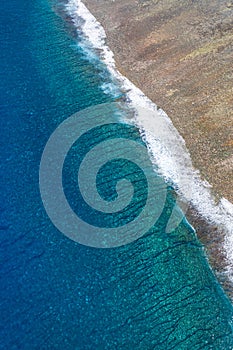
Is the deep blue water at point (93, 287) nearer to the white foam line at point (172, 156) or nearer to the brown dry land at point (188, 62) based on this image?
the white foam line at point (172, 156)

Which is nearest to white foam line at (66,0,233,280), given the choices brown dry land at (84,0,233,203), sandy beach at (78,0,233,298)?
sandy beach at (78,0,233,298)

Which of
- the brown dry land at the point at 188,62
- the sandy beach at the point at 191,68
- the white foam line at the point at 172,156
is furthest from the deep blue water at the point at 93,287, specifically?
the brown dry land at the point at 188,62

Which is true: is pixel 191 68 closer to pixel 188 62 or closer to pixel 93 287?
pixel 188 62

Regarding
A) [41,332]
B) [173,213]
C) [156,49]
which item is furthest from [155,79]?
[41,332]

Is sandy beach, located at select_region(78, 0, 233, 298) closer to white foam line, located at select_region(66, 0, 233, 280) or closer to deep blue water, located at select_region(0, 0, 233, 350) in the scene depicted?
white foam line, located at select_region(66, 0, 233, 280)

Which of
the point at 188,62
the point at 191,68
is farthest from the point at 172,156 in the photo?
the point at 188,62

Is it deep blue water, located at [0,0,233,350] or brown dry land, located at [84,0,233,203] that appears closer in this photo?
deep blue water, located at [0,0,233,350]

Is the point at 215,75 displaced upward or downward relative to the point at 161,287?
upward

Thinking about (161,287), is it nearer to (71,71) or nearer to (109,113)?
(109,113)
